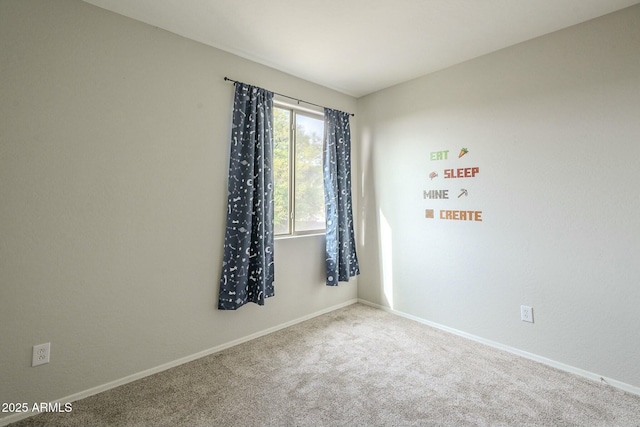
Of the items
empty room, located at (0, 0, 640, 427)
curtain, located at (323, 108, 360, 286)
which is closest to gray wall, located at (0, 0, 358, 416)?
empty room, located at (0, 0, 640, 427)

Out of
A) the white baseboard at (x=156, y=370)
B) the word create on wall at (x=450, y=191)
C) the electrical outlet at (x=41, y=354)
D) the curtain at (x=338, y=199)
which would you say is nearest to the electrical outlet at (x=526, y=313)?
the word create on wall at (x=450, y=191)

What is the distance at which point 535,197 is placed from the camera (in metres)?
2.25

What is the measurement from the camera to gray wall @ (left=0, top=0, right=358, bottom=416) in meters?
1.64

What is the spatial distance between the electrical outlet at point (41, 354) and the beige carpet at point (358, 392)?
288mm

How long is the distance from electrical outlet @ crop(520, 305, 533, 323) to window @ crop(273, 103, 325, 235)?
6.30 feet

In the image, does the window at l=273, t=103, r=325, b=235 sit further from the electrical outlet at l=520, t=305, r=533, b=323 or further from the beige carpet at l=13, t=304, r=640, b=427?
the electrical outlet at l=520, t=305, r=533, b=323

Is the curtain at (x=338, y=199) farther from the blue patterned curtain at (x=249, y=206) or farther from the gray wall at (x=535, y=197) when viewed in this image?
the blue patterned curtain at (x=249, y=206)

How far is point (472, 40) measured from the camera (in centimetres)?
230

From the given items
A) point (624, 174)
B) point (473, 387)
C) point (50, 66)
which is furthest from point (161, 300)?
point (624, 174)

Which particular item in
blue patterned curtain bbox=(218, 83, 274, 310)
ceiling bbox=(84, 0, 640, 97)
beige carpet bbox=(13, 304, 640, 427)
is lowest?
beige carpet bbox=(13, 304, 640, 427)

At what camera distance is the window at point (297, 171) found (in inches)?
112

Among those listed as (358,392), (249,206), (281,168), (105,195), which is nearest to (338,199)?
(281,168)

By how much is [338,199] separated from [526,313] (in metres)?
1.93

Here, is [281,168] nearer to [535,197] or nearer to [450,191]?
[450,191]
